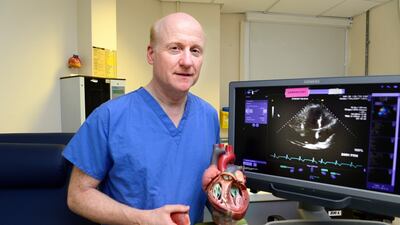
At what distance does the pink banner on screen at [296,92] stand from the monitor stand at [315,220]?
0.36 meters

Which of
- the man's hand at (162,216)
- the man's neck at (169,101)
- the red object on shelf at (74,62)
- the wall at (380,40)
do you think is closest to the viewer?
the man's hand at (162,216)

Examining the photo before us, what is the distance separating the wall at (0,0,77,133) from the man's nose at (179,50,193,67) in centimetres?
194

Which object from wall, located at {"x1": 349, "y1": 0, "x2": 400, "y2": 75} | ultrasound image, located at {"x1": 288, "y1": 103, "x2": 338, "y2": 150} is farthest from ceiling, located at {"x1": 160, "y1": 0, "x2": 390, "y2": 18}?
ultrasound image, located at {"x1": 288, "y1": 103, "x2": 338, "y2": 150}

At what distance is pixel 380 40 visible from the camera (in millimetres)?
3527

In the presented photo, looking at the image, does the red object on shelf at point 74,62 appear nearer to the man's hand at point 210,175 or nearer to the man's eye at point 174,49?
the man's eye at point 174,49

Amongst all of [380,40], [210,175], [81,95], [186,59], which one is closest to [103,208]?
[210,175]

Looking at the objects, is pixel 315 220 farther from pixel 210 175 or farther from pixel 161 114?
pixel 161 114

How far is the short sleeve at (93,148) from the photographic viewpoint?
0.84 metres

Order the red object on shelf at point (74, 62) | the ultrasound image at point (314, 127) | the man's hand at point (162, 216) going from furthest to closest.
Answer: the red object on shelf at point (74, 62) < the ultrasound image at point (314, 127) < the man's hand at point (162, 216)

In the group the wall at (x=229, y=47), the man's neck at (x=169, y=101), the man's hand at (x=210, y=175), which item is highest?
the wall at (x=229, y=47)

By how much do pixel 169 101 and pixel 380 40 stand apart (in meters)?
3.40

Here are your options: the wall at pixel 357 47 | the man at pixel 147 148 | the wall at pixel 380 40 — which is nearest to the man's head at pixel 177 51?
the man at pixel 147 148

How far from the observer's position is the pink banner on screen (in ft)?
2.82

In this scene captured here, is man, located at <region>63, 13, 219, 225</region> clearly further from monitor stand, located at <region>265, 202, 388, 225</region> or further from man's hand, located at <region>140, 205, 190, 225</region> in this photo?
monitor stand, located at <region>265, 202, 388, 225</region>
